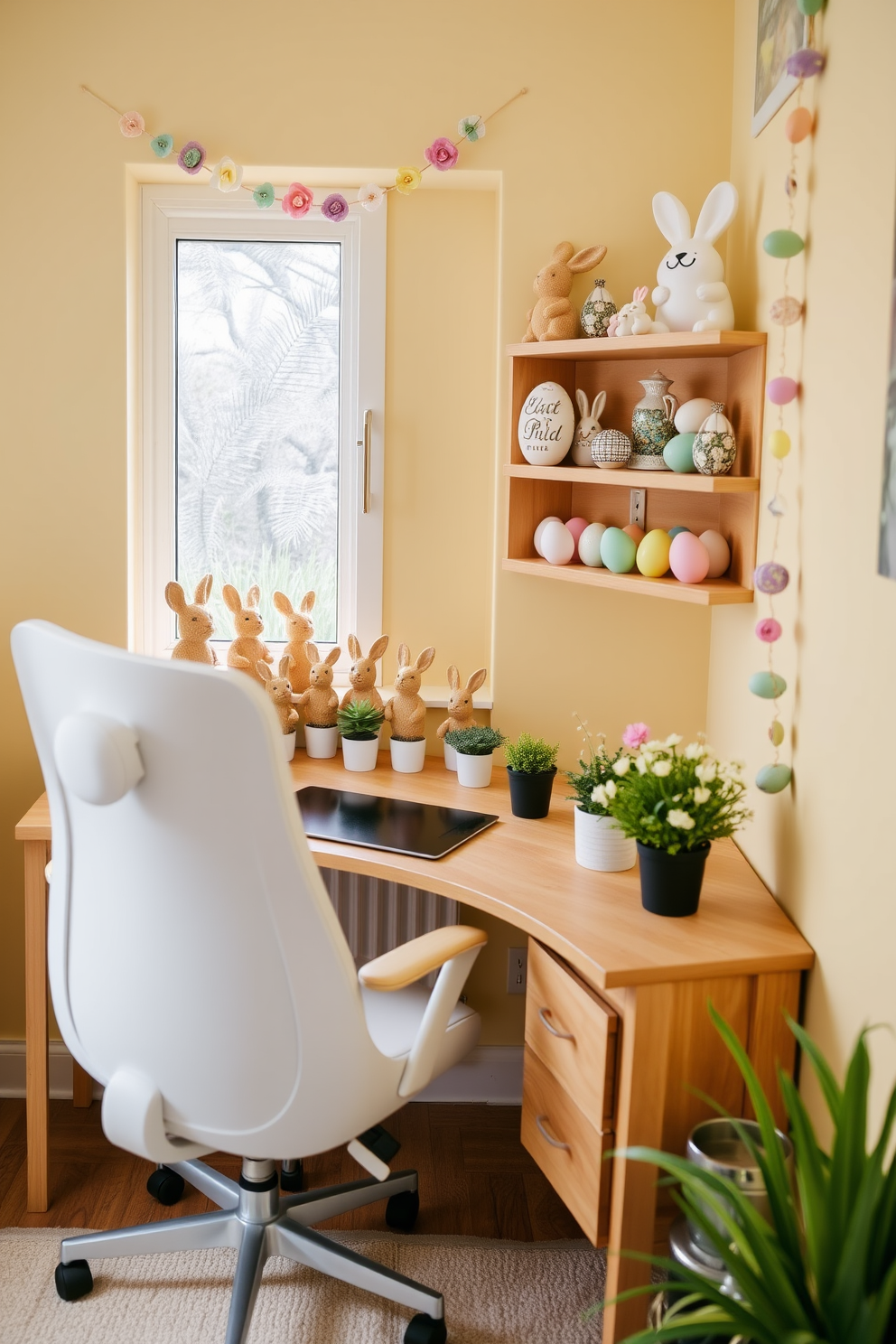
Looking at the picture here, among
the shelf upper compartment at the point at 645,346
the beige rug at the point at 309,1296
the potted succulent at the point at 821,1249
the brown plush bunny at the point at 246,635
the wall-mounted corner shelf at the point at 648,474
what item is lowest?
the beige rug at the point at 309,1296

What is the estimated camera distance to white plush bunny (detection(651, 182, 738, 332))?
204cm

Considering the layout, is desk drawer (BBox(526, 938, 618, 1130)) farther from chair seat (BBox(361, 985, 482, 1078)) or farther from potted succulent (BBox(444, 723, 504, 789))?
potted succulent (BBox(444, 723, 504, 789))

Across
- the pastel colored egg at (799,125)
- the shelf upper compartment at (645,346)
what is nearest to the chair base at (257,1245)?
the shelf upper compartment at (645,346)

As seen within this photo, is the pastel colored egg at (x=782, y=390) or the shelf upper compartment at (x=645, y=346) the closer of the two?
the pastel colored egg at (x=782, y=390)

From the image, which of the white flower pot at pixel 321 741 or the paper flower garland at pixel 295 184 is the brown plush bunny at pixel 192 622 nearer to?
the white flower pot at pixel 321 741

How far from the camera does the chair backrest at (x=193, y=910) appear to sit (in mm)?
1420

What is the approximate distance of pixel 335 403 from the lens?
8.64ft

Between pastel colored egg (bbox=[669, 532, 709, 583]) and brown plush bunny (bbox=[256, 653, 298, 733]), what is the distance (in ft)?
2.80

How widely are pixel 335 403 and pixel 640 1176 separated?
68.2 inches

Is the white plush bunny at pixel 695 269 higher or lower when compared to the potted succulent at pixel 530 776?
higher

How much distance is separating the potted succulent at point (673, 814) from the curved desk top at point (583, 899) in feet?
0.15

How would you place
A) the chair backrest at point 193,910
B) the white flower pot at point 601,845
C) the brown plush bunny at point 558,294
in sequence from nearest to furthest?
1. the chair backrest at point 193,910
2. the white flower pot at point 601,845
3. the brown plush bunny at point 558,294

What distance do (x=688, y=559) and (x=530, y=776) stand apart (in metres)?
0.49

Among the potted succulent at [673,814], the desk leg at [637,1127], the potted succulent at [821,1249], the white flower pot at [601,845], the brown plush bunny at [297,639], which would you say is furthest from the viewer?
the brown plush bunny at [297,639]
